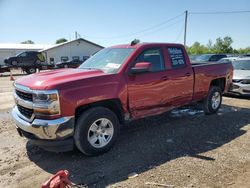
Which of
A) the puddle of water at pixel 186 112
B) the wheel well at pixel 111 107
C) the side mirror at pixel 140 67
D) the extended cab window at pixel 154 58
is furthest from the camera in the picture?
the puddle of water at pixel 186 112

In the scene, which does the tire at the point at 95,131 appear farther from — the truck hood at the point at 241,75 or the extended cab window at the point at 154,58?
the truck hood at the point at 241,75

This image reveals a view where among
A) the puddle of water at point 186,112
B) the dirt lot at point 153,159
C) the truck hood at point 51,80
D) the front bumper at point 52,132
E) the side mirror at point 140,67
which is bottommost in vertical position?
the puddle of water at point 186,112

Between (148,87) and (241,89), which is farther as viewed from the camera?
(241,89)

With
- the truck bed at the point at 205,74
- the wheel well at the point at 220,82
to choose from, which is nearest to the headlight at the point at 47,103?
the truck bed at the point at 205,74

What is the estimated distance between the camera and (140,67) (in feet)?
15.6

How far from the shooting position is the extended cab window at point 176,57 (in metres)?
5.86

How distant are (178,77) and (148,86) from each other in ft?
3.38

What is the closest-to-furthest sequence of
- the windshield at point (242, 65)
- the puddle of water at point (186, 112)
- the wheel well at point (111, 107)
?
the wheel well at point (111, 107), the puddle of water at point (186, 112), the windshield at point (242, 65)

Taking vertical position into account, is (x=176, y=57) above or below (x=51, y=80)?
above

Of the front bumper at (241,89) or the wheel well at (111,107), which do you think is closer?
the wheel well at (111,107)

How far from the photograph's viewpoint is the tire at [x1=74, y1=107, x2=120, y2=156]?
4.25 metres

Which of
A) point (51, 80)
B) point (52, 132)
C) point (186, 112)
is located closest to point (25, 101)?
point (51, 80)

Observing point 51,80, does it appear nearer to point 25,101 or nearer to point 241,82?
point 25,101

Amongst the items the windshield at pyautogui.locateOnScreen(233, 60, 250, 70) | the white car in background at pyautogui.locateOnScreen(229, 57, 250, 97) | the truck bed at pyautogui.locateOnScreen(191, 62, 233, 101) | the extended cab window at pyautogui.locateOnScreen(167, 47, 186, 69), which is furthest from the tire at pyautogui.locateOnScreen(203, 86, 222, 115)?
the windshield at pyautogui.locateOnScreen(233, 60, 250, 70)
